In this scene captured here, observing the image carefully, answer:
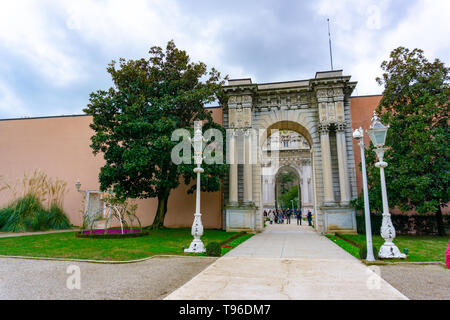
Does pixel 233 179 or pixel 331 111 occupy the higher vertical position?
pixel 331 111

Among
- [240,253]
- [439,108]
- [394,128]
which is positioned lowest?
[240,253]

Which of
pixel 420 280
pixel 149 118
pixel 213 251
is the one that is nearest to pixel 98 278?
pixel 213 251

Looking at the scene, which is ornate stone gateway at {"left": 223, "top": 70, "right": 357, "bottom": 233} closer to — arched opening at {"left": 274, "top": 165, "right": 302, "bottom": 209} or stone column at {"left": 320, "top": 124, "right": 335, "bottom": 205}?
stone column at {"left": 320, "top": 124, "right": 335, "bottom": 205}

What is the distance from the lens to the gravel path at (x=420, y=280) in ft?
13.5

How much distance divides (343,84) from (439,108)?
15.4ft

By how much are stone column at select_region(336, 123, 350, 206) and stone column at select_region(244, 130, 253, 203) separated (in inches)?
194

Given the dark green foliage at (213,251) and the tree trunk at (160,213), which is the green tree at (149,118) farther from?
the dark green foliage at (213,251)

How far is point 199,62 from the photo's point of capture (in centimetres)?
1465

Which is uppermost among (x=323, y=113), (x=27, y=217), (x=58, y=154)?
(x=323, y=113)

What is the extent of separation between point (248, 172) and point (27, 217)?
11988 mm

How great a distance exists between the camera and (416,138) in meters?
11.7

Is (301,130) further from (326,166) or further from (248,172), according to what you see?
(248,172)
